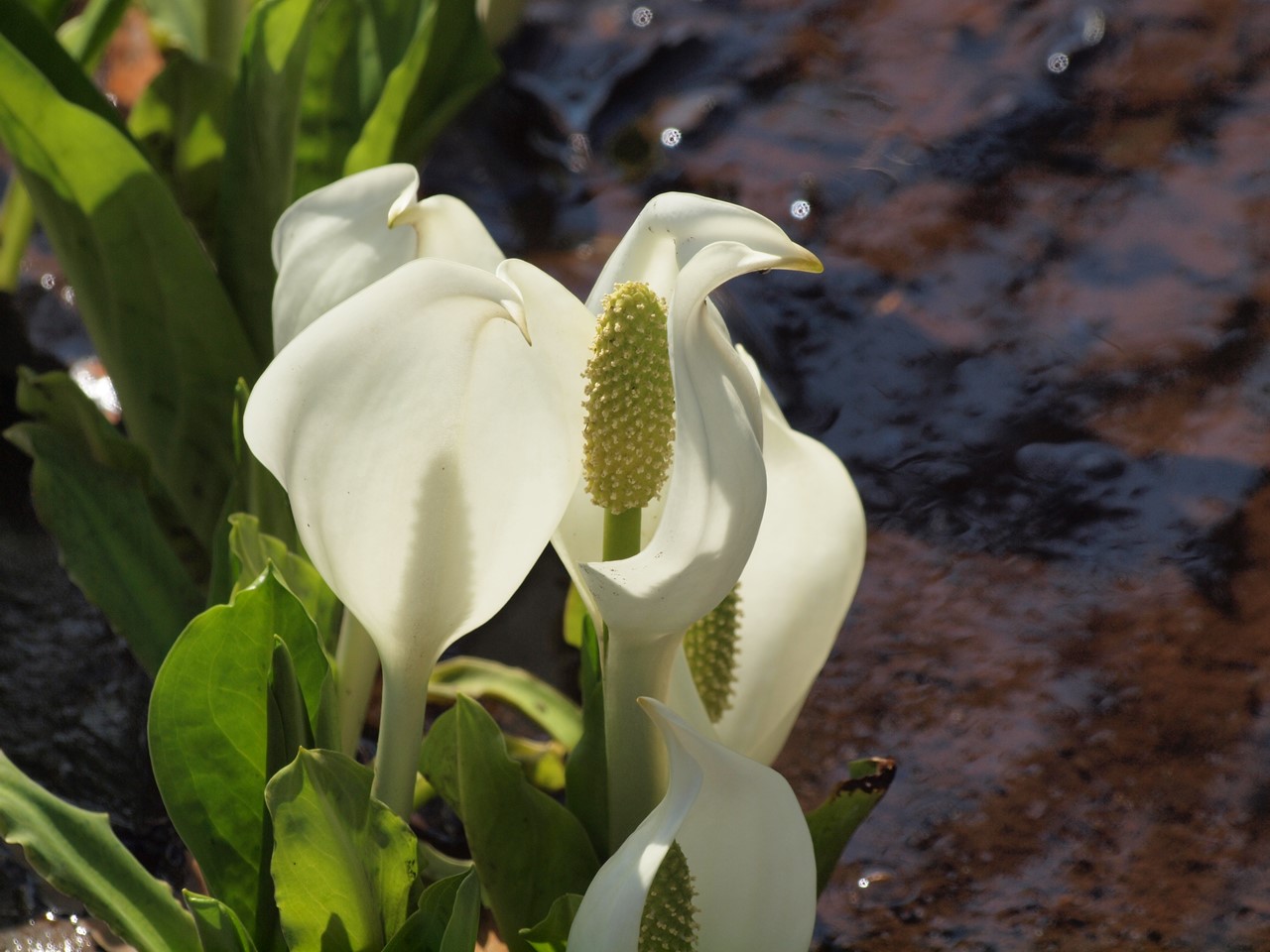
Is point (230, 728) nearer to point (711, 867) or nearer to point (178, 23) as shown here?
point (711, 867)

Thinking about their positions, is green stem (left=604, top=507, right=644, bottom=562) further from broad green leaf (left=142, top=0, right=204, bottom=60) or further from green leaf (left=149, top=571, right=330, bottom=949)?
broad green leaf (left=142, top=0, right=204, bottom=60)

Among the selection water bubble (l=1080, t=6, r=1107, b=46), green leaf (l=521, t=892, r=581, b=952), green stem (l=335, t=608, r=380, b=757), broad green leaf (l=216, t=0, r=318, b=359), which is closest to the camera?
green leaf (l=521, t=892, r=581, b=952)

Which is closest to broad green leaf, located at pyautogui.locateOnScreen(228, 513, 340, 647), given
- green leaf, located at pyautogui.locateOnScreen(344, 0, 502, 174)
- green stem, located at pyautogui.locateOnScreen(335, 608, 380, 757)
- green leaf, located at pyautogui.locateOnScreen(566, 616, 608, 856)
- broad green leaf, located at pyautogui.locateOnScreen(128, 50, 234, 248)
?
green stem, located at pyautogui.locateOnScreen(335, 608, 380, 757)

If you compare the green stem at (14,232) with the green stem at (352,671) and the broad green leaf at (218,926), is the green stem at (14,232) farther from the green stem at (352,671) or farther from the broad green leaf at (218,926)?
the broad green leaf at (218,926)

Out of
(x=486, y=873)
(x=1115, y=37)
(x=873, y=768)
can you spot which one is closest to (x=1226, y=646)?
(x=873, y=768)

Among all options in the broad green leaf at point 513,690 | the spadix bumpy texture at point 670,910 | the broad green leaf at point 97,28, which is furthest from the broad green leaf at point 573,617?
the broad green leaf at point 97,28

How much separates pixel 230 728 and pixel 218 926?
2.8 inches

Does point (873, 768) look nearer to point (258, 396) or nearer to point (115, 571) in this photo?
point (258, 396)

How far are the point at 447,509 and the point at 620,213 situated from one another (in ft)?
2.49

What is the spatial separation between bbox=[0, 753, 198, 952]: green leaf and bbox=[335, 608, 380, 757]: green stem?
0.37 ft

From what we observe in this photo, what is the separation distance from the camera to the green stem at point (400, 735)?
0.48m

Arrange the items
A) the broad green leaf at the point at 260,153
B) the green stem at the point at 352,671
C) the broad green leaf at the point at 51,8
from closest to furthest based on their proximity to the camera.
Result: the green stem at the point at 352,671 < the broad green leaf at the point at 260,153 < the broad green leaf at the point at 51,8

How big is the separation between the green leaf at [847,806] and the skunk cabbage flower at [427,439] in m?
0.18

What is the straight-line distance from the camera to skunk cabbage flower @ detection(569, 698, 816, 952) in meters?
0.43
